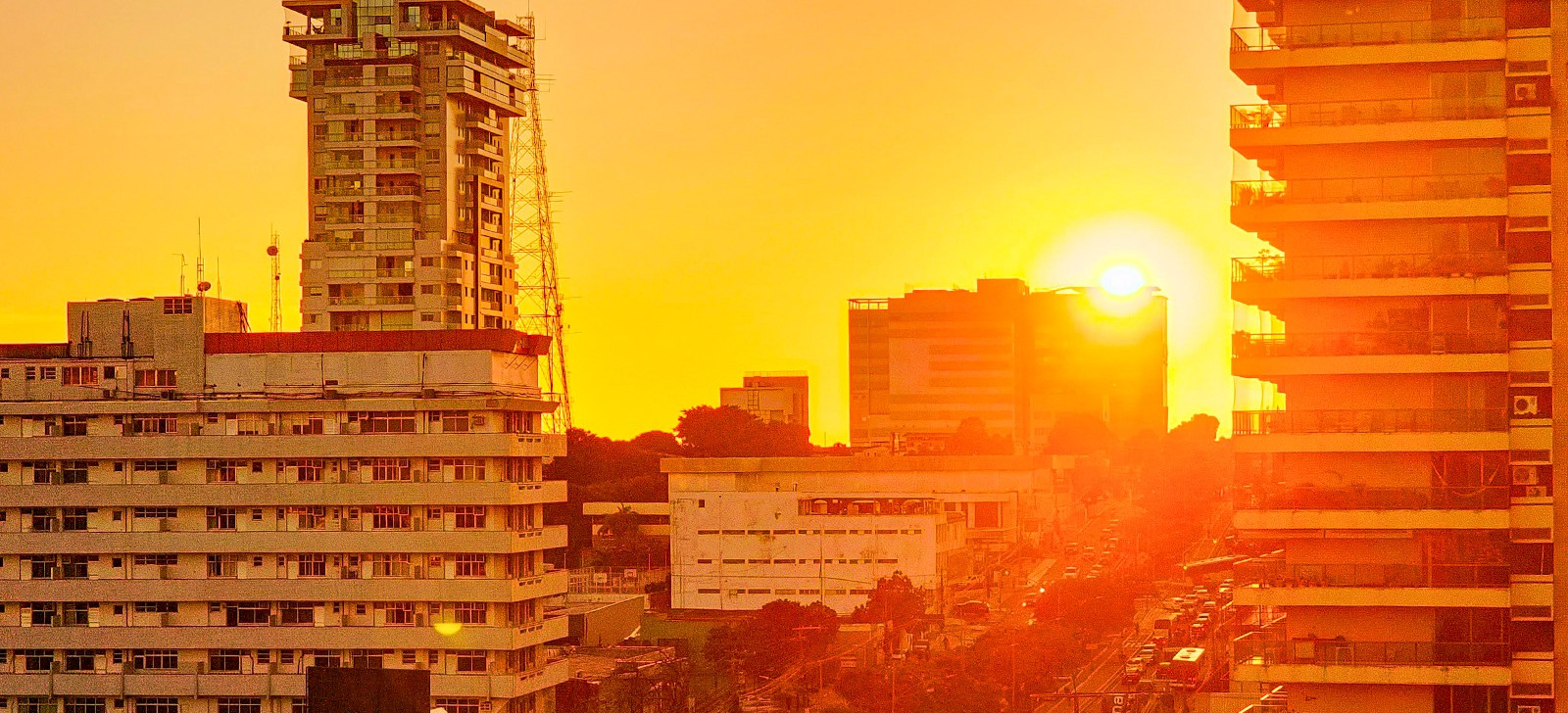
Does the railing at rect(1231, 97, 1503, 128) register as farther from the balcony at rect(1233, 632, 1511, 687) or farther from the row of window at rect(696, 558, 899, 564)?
the row of window at rect(696, 558, 899, 564)

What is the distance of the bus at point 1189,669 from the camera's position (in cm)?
8690

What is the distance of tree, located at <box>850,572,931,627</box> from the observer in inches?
4486

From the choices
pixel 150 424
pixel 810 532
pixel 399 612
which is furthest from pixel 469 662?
pixel 810 532

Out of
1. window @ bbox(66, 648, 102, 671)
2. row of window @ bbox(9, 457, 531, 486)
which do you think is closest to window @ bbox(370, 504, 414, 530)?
row of window @ bbox(9, 457, 531, 486)

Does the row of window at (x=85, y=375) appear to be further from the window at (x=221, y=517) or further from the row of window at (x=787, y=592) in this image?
the row of window at (x=787, y=592)

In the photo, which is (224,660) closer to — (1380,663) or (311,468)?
(311,468)

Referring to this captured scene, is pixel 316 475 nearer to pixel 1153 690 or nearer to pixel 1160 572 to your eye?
pixel 1153 690

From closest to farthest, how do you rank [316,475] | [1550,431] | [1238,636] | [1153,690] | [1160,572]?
[1550,431] < [1238,636] < [316,475] < [1153,690] < [1160,572]

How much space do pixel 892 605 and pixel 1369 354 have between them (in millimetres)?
82112

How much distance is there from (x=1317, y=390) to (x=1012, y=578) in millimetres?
111906

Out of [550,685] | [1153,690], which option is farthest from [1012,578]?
[550,685]

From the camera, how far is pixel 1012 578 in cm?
14425

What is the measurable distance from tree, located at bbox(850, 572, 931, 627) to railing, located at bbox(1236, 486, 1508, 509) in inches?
3160

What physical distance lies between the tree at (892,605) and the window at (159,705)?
49317 millimetres
